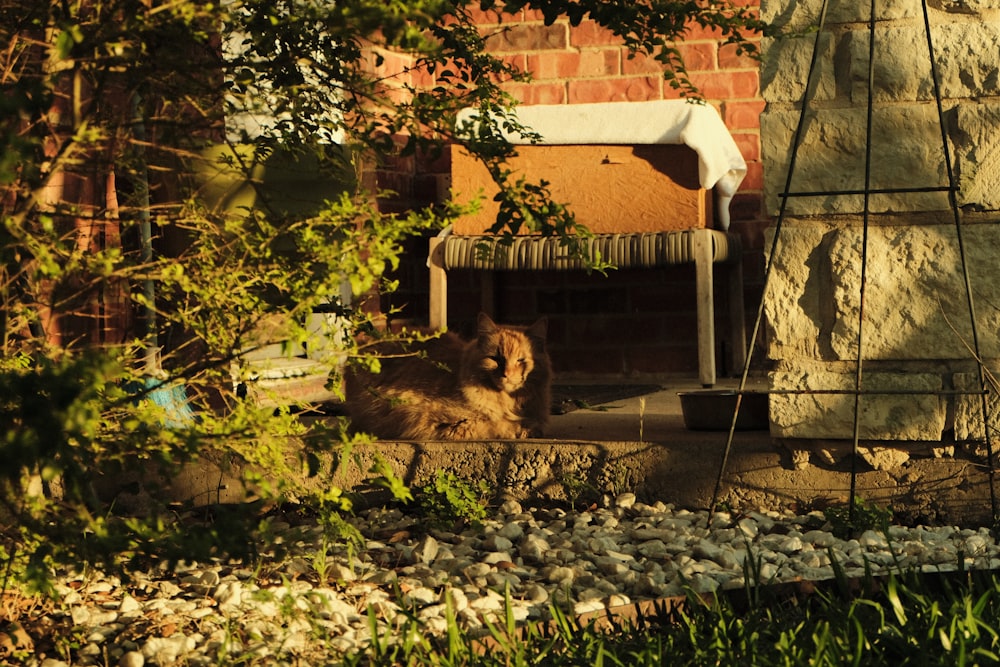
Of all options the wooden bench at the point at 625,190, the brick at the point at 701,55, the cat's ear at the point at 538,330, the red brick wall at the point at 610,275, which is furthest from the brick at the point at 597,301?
the cat's ear at the point at 538,330

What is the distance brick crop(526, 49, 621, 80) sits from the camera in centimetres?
668

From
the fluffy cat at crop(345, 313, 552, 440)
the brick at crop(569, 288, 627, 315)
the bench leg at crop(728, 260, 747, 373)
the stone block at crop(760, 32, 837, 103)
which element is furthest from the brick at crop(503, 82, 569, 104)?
the stone block at crop(760, 32, 837, 103)

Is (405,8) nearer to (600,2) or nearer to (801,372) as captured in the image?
(600,2)

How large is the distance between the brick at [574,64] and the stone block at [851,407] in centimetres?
368

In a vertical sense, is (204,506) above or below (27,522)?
below

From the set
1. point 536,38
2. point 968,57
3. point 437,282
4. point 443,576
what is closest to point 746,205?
point 536,38

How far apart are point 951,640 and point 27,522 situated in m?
1.47

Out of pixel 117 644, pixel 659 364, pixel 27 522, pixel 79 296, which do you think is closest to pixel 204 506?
pixel 117 644

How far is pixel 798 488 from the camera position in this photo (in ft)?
11.2

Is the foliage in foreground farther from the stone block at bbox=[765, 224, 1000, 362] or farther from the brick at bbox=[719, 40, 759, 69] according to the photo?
the brick at bbox=[719, 40, 759, 69]

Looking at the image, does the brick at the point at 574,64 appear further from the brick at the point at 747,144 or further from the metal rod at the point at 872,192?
the metal rod at the point at 872,192

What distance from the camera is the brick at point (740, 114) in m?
6.52

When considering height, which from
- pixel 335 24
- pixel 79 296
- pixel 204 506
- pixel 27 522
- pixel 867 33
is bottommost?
pixel 204 506

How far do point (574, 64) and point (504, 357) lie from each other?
3.13m
